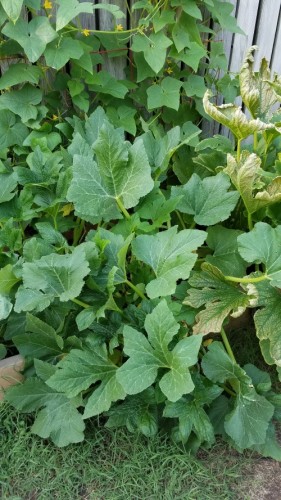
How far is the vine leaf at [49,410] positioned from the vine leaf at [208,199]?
90cm

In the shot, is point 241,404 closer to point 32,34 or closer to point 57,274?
point 57,274

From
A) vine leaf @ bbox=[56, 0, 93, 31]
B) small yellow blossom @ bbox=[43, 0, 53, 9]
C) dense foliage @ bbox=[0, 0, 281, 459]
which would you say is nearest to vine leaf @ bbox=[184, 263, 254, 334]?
dense foliage @ bbox=[0, 0, 281, 459]

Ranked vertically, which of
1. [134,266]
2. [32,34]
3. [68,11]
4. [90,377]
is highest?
[68,11]

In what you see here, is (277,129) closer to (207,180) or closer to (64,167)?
(207,180)

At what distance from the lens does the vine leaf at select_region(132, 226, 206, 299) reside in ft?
6.28

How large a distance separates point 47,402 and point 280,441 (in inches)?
38.6

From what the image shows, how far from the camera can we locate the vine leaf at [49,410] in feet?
6.89

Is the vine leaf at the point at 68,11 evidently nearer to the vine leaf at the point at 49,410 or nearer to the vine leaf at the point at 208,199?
the vine leaf at the point at 208,199

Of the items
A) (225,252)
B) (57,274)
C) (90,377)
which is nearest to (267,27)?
(225,252)

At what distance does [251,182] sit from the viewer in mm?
2129

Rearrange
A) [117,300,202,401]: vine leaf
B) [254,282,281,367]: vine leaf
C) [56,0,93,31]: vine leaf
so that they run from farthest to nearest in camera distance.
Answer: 1. [56,0,93,31]: vine leaf
2. [254,282,281,367]: vine leaf
3. [117,300,202,401]: vine leaf

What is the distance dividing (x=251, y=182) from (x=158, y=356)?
0.76 meters

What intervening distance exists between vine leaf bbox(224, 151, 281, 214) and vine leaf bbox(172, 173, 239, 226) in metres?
0.06

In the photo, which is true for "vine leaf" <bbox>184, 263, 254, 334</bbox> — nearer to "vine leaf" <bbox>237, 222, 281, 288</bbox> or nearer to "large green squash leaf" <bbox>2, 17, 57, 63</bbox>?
"vine leaf" <bbox>237, 222, 281, 288</bbox>
